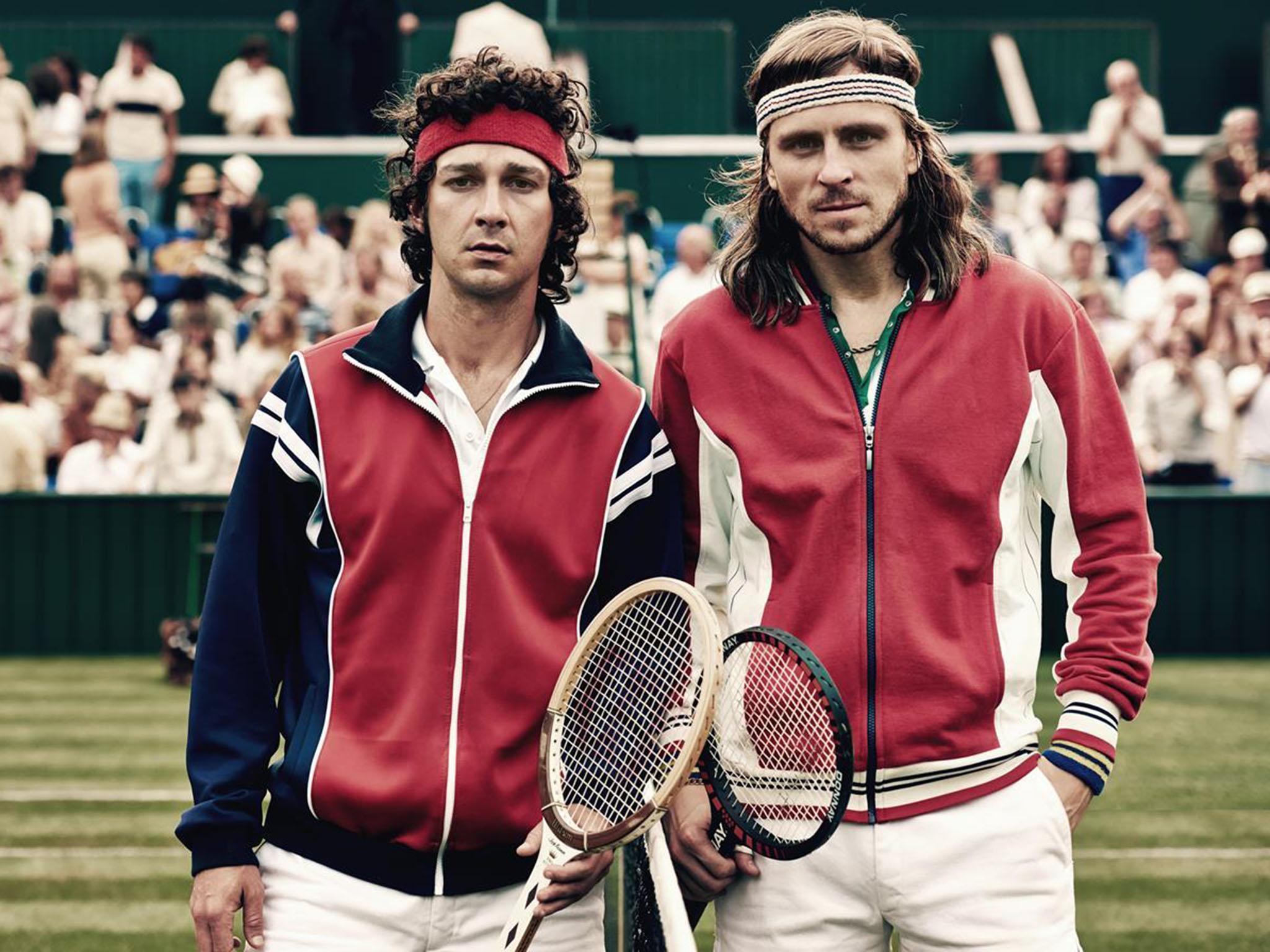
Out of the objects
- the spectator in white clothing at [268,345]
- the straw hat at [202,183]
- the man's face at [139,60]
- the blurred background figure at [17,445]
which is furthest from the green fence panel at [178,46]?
the blurred background figure at [17,445]

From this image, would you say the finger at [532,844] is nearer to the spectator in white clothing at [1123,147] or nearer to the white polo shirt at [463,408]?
the white polo shirt at [463,408]

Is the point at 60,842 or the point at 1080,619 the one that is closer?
the point at 1080,619

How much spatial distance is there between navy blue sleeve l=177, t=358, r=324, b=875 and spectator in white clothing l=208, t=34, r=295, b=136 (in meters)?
16.7

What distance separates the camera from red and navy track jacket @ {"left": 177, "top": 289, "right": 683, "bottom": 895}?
3.15 meters

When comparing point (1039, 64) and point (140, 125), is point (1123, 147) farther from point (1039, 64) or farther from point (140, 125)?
point (140, 125)

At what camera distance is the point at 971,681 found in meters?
3.12

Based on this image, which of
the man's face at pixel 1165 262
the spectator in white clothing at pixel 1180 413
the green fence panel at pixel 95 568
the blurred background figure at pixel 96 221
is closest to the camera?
the green fence panel at pixel 95 568

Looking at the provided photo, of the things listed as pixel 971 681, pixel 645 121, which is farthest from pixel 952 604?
pixel 645 121

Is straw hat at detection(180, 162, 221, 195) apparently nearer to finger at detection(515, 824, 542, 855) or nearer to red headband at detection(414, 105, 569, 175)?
red headband at detection(414, 105, 569, 175)

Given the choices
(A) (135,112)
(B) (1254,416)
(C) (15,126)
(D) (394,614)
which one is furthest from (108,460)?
(D) (394,614)

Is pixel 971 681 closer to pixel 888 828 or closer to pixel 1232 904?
pixel 888 828

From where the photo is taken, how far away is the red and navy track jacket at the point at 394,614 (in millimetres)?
3154

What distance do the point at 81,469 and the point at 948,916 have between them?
443 inches

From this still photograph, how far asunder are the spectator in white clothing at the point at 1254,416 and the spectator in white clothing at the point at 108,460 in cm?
763
